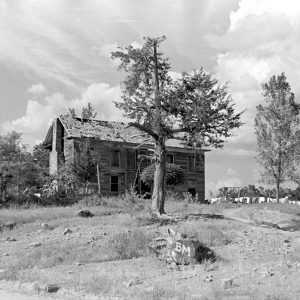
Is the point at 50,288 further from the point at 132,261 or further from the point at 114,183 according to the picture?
the point at 114,183

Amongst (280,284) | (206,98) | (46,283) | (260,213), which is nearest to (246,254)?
(280,284)

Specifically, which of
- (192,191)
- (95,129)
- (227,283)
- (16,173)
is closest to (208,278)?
(227,283)

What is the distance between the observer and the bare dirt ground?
1106 cm

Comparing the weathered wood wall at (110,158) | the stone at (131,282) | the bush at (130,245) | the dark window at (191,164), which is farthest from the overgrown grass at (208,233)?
A: the dark window at (191,164)

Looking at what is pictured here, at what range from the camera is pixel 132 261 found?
1501 cm

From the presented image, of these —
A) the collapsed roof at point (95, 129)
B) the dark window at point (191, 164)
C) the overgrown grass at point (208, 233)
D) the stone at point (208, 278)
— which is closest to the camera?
the stone at point (208, 278)

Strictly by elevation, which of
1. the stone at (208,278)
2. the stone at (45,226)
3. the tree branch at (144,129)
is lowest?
the stone at (208,278)

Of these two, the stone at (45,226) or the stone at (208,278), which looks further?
the stone at (45,226)

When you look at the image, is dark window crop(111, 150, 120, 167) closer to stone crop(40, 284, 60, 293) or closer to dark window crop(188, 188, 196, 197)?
dark window crop(188, 188, 196, 197)

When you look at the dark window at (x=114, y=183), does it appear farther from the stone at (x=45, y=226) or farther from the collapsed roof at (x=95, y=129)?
the stone at (x=45, y=226)

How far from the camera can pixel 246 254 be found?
15906mm

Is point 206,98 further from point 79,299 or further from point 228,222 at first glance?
point 79,299

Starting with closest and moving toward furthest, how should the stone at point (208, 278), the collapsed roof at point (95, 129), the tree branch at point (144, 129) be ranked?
the stone at point (208, 278), the tree branch at point (144, 129), the collapsed roof at point (95, 129)

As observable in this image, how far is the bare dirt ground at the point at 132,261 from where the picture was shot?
1106 cm
